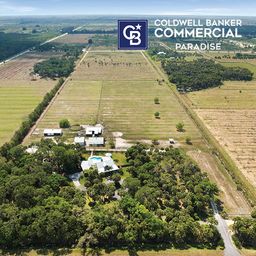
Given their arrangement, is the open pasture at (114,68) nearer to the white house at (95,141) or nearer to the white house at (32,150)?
the white house at (95,141)

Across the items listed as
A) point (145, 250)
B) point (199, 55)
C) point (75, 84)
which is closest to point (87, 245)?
point (145, 250)

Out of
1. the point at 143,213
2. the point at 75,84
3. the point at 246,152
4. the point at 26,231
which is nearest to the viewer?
the point at 26,231

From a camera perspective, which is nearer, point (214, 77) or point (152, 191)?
point (152, 191)

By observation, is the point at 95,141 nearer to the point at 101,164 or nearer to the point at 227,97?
the point at 101,164

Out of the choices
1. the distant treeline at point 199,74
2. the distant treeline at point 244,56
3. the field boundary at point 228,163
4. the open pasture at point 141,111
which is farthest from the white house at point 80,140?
the distant treeline at point 244,56

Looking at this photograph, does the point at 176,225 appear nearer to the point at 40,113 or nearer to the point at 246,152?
the point at 246,152

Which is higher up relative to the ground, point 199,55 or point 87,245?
point 199,55
